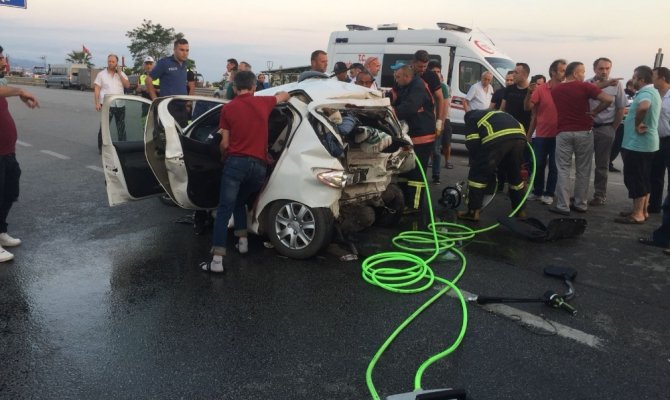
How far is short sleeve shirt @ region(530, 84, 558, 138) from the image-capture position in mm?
7348

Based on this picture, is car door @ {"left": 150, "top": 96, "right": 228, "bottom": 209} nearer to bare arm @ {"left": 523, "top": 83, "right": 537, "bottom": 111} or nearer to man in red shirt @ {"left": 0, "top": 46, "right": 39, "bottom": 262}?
man in red shirt @ {"left": 0, "top": 46, "right": 39, "bottom": 262}

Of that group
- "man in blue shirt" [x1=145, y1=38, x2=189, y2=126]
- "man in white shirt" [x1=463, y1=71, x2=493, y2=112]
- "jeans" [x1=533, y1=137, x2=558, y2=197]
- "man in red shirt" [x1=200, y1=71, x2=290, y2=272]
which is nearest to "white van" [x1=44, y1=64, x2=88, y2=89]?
"man in blue shirt" [x1=145, y1=38, x2=189, y2=126]

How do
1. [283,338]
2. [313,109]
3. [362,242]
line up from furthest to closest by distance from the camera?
[362,242]
[313,109]
[283,338]

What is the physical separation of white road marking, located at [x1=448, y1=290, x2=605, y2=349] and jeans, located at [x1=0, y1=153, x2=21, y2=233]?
4.28 meters

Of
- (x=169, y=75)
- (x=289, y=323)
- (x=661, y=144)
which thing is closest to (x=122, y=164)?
(x=289, y=323)

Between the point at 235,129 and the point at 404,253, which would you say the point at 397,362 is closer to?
the point at 404,253

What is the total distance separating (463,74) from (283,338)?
958cm

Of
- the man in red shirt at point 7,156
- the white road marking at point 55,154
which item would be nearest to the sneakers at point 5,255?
the man in red shirt at point 7,156

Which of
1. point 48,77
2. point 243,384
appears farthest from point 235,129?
point 48,77

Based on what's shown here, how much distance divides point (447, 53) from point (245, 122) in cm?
828

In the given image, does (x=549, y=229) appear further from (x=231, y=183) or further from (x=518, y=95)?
(x=231, y=183)

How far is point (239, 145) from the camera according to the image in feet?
14.5

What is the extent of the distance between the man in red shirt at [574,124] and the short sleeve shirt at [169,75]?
18.4ft

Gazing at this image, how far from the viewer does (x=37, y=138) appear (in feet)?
39.9
